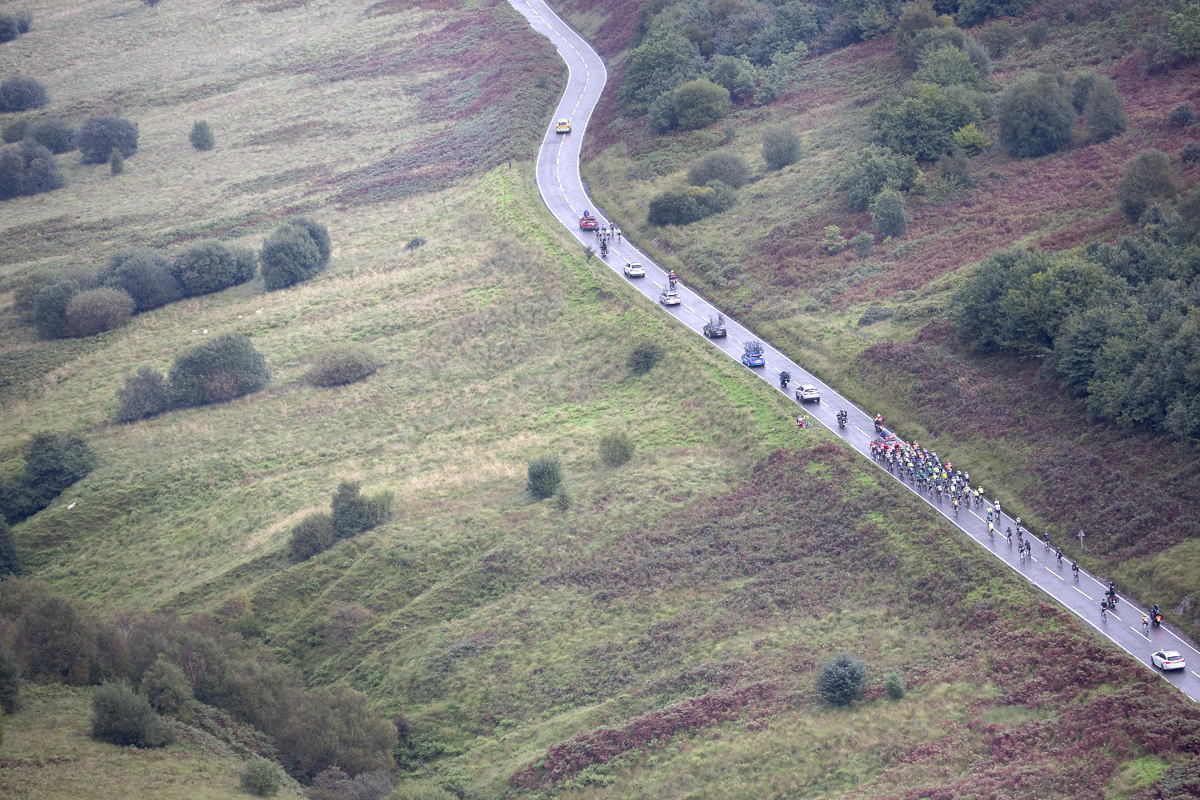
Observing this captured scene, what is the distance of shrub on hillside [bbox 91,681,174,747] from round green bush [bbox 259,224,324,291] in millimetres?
50493

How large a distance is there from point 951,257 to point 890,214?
6530 mm

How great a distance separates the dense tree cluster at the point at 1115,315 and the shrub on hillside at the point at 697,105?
136 feet

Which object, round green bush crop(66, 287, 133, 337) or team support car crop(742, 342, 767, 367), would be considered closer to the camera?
team support car crop(742, 342, 767, 367)

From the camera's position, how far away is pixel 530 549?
48.2m


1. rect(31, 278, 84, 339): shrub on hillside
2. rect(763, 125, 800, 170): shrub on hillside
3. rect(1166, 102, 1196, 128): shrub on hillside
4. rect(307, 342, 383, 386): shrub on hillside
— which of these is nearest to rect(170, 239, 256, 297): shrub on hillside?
rect(31, 278, 84, 339): shrub on hillside

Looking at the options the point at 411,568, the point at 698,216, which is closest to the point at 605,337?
the point at 698,216

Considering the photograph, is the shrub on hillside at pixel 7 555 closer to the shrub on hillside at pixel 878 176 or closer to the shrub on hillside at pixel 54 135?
the shrub on hillside at pixel 878 176

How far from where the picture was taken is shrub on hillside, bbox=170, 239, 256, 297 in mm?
82312

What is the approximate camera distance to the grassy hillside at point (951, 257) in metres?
40.9

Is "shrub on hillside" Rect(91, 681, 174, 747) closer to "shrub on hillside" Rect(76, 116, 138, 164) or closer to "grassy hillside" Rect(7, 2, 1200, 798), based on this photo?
"grassy hillside" Rect(7, 2, 1200, 798)

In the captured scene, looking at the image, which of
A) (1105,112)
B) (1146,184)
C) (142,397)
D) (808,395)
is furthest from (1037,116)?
(142,397)

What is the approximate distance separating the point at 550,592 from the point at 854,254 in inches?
1367

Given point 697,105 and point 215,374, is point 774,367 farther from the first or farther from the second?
point 697,105

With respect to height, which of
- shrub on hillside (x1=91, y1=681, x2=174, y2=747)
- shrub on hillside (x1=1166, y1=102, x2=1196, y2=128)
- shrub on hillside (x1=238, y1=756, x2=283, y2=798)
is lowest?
shrub on hillside (x1=238, y1=756, x2=283, y2=798)
